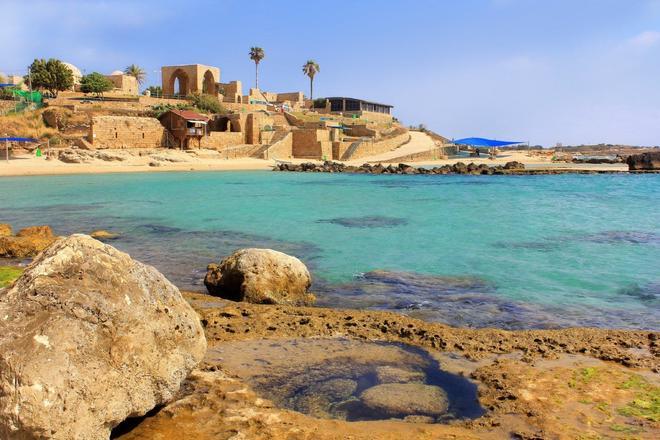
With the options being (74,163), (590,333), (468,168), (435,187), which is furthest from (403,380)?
(468,168)

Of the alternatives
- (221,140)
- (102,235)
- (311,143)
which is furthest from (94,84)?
(102,235)

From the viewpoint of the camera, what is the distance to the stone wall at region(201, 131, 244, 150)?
2077 inches

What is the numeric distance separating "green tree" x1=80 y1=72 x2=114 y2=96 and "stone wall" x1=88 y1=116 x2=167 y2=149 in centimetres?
1264

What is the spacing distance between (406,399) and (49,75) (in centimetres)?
6013

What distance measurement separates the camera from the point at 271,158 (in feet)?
187

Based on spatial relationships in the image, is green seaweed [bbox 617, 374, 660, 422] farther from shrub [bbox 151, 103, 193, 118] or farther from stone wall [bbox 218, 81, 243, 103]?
stone wall [bbox 218, 81, 243, 103]

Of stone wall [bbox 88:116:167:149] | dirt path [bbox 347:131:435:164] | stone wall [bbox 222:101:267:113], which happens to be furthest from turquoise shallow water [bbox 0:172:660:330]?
stone wall [bbox 222:101:267:113]

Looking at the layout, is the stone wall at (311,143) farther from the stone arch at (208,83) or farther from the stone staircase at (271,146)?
the stone arch at (208,83)

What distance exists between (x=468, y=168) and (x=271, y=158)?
20227mm

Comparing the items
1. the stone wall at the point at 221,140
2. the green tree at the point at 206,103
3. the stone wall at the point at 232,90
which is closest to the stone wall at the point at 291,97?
the stone wall at the point at 232,90

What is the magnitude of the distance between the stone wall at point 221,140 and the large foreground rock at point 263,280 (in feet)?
148

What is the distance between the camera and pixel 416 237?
1697 centimetres

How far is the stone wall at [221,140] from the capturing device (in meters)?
52.8

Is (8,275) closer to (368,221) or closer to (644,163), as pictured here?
(368,221)
